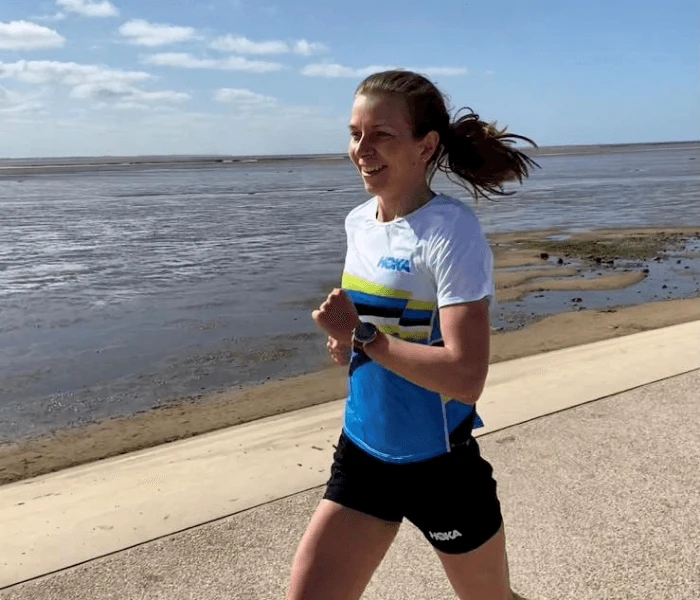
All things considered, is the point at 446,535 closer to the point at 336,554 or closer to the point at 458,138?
the point at 336,554

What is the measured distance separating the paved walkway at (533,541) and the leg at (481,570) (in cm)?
86

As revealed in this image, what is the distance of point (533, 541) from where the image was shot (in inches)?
130

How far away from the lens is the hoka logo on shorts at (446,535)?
6.72ft

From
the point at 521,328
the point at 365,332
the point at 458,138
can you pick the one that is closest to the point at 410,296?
the point at 365,332

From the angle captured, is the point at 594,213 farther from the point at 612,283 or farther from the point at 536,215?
the point at 612,283

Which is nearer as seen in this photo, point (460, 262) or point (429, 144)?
point (460, 262)

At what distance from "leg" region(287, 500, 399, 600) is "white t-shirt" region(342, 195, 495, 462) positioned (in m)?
0.20

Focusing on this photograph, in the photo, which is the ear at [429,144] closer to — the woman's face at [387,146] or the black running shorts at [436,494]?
the woman's face at [387,146]

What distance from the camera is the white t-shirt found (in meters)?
1.88

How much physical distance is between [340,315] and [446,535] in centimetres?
64

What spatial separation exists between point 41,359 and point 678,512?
6630 mm

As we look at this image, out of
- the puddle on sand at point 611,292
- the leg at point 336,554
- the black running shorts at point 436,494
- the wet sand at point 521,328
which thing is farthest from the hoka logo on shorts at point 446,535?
the puddle on sand at point 611,292

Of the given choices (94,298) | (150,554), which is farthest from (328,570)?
(94,298)

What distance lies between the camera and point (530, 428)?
14.8 ft
